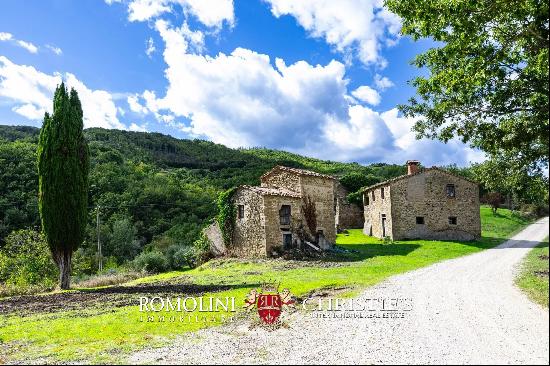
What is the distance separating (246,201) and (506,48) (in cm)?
2181

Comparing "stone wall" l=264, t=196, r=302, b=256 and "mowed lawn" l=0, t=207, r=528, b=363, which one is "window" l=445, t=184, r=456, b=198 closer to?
"mowed lawn" l=0, t=207, r=528, b=363

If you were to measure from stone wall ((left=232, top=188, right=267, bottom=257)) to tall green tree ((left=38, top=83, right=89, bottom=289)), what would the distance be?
36.6 ft

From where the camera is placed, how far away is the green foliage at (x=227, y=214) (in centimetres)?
3106

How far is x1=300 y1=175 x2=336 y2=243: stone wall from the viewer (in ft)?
107

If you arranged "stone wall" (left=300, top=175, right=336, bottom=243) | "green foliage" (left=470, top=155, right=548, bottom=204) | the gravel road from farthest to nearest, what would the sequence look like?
"stone wall" (left=300, top=175, right=336, bottom=243), "green foliage" (left=470, top=155, right=548, bottom=204), the gravel road

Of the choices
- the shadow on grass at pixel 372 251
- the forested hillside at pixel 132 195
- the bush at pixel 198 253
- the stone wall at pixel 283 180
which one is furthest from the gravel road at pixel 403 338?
the forested hillside at pixel 132 195

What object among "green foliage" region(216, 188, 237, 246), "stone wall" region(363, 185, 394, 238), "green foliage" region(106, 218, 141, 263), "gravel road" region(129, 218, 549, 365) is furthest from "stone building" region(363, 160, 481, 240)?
"green foliage" region(106, 218, 141, 263)

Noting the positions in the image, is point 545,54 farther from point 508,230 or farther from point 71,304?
point 508,230

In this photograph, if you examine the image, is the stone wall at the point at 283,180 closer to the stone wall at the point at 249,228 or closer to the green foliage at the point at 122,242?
the stone wall at the point at 249,228

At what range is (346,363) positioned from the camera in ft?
22.3

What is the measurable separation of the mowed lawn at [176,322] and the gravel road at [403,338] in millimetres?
1274

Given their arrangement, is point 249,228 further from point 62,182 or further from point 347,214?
point 347,214

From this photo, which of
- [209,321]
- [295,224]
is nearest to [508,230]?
[295,224]

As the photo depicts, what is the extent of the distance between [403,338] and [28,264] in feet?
85.2
